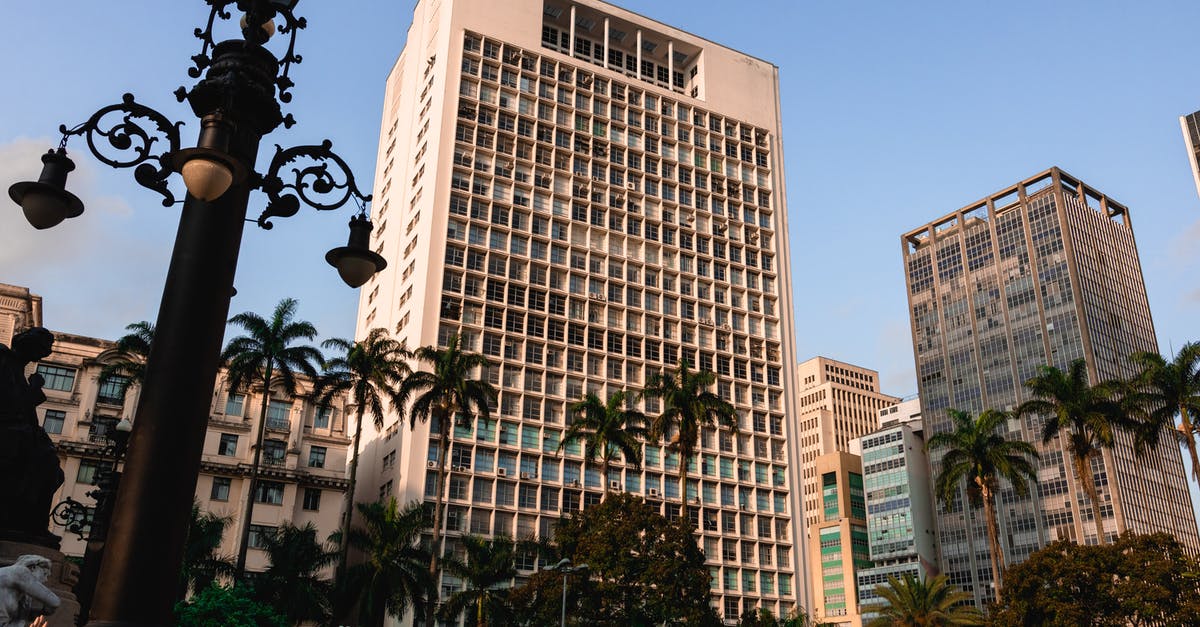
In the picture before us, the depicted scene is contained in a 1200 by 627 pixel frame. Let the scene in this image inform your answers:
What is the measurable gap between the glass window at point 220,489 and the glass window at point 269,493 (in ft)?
Result: 8.58

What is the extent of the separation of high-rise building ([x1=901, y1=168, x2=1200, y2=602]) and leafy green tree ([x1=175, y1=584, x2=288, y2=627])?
411 feet

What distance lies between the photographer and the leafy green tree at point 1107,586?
162 feet

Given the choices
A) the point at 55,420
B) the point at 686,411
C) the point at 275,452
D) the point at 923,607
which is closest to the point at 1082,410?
the point at 923,607

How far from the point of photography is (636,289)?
103 meters

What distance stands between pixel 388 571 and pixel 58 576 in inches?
1710

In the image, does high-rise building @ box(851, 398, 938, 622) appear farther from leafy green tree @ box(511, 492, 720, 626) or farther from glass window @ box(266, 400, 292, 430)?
leafy green tree @ box(511, 492, 720, 626)

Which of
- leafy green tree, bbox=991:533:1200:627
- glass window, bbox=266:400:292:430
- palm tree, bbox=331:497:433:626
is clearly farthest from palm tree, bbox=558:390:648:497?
glass window, bbox=266:400:292:430

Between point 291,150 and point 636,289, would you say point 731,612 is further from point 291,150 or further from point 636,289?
point 291,150

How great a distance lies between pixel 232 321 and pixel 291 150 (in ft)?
189

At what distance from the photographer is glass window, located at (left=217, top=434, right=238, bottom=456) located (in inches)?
3403

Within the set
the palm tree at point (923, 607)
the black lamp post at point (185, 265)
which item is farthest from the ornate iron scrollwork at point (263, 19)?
the palm tree at point (923, 607)

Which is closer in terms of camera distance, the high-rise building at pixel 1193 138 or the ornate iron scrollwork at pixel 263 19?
the ornate iron scrollwork at pixel 263 19

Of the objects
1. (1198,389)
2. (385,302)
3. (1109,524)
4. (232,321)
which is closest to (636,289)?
(385,302)

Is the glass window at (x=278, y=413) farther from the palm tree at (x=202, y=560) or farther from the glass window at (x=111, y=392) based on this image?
the palm tree at (x=202, y=560)
